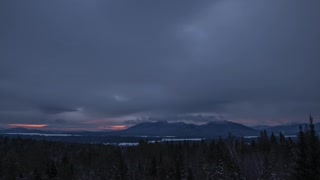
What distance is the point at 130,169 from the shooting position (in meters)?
106

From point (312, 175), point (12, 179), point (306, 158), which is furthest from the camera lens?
point (12, 179)

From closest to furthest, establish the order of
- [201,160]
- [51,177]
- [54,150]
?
[51,177]
[201,160]
[54,150]

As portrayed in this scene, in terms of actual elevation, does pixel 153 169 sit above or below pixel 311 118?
below

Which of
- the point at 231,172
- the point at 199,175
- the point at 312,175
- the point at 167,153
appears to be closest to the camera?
the point at 312,175

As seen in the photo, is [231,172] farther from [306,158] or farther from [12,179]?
[12,179]

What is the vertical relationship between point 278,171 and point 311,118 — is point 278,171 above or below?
below

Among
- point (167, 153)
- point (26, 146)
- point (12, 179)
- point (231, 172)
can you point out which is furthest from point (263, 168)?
point (26, 146)

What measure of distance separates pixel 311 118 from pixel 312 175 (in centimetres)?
452

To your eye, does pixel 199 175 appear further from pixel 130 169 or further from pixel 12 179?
pixel 12 179

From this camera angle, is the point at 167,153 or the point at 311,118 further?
the point at 167,153

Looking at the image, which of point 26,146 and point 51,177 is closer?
point 51,177

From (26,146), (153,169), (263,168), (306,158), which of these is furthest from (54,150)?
(306,158)

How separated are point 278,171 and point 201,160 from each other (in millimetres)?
32709

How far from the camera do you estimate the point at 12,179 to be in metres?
105
